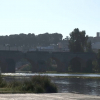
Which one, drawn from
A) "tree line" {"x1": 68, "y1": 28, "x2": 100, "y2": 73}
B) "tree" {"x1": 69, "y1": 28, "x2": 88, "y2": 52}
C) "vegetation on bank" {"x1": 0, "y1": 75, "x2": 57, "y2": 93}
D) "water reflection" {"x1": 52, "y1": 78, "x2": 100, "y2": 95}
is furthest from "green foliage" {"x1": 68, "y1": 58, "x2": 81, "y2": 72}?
"vegetation on bank" {"x1": 0, "y1": 75, "x2": 57, "y2": 93}

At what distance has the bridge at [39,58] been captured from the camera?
3792 inches

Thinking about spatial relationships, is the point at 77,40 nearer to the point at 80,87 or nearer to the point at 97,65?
the point at 97,65

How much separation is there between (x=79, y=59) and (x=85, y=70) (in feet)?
10.9

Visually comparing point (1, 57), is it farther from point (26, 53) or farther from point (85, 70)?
point (85, 70)

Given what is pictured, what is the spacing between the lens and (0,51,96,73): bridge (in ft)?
316

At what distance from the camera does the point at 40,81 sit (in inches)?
1067

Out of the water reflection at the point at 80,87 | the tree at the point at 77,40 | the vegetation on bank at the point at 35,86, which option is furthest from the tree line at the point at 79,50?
the vegetation on bank at the point at 35,86

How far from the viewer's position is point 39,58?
100438mm

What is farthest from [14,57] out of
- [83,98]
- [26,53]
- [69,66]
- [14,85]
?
[83,98]

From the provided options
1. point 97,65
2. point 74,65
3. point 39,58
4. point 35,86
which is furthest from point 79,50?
point 35,86

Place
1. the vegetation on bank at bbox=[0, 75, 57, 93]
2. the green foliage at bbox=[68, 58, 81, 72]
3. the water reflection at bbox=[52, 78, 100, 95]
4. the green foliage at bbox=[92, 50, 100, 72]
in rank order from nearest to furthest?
the vegetation on bank at bbox=[0, 75, 57, 93]
the water reflection at bbox=[52, 78, 100, 95]
the green foliage at bbox=[92, 50, 100, 72]
the green foliage at bbox=[68, 58, 81, 72]

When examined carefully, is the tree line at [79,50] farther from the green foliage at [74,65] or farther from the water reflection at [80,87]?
the water reflection at [80,87]

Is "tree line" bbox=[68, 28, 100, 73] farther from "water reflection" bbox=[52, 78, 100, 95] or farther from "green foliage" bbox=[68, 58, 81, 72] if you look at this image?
"water reflection" bbox=[52, 78, 100, 95]

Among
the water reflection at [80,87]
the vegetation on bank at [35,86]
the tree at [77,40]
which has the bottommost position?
the water reflection at [80,87]
